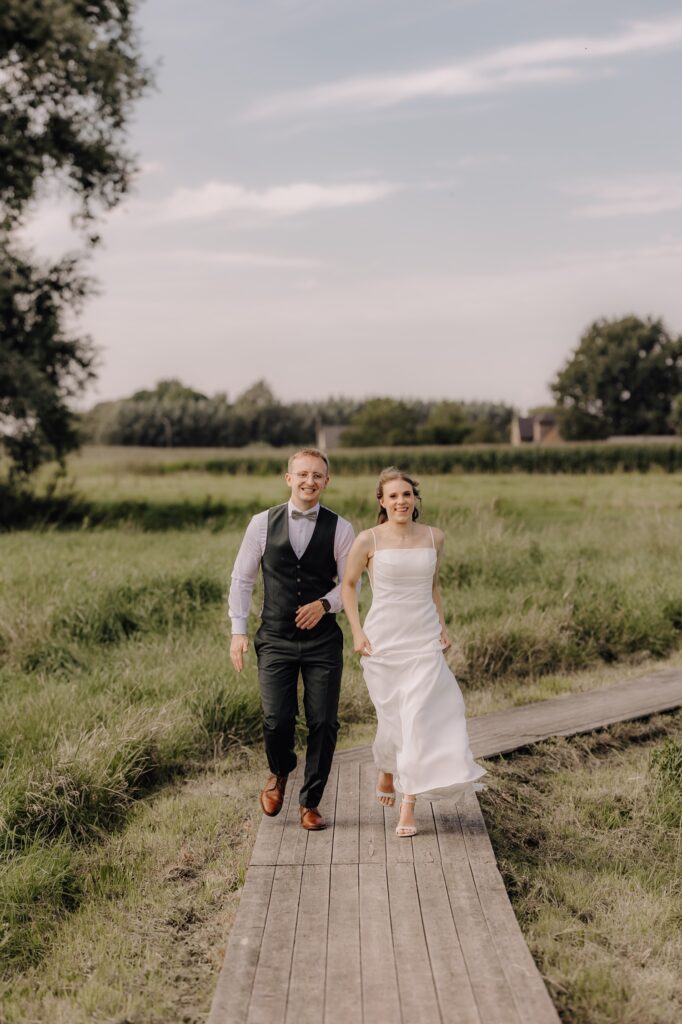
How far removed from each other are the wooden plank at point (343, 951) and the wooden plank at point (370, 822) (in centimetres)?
14

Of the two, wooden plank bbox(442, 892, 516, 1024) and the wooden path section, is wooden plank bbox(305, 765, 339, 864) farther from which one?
wooden plank bbox(442, 892, 516, 1024)

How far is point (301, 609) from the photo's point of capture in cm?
491

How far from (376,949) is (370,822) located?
1273 mm

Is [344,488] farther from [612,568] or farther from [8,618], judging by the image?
[8,618]

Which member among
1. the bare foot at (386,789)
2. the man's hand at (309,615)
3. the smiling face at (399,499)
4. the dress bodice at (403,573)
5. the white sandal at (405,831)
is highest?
the smiling face at (399,499)

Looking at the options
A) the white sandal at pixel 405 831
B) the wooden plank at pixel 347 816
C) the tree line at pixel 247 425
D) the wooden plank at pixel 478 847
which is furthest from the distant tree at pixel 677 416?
the white sandal at pixel 405 831

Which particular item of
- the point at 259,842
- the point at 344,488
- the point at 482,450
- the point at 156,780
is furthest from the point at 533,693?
the point at 482,450

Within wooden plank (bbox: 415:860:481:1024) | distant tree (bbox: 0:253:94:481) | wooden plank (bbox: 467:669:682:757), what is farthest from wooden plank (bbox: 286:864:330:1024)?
distant tree (bbox: 0:253:94:481)

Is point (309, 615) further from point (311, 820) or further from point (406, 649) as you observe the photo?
point (311, 820)

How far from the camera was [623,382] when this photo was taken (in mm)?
83875

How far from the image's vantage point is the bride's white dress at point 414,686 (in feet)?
15.8

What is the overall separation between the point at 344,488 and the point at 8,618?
19422 mm

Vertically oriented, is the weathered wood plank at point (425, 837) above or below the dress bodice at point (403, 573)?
below

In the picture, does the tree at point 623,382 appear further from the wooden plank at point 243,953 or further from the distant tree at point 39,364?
the wooden plank at point 243,953
